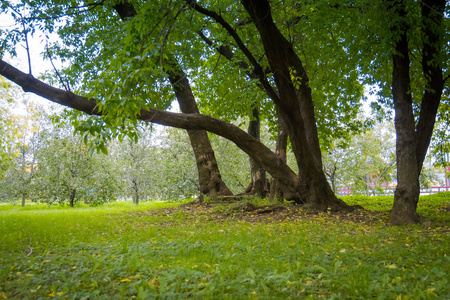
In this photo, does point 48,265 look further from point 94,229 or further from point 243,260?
point 94,229

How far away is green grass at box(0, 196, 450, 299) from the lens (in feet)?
10.7

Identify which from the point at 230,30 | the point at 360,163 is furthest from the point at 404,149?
the point at 360,163

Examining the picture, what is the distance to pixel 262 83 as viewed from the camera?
8516 mm

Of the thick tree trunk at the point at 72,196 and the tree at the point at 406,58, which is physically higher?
the tree at the point at 406,58

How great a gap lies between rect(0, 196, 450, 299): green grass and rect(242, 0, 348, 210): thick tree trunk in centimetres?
263

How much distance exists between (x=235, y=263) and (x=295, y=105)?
18.2 ft

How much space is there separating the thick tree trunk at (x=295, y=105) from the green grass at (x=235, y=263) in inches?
104

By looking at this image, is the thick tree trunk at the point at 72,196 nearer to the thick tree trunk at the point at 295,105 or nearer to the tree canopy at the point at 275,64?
the tree canopy at the point at 275,64

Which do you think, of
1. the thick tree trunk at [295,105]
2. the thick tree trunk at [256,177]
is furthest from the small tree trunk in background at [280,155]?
the thick tree trunk at [256,177]

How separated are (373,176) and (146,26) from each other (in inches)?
1068

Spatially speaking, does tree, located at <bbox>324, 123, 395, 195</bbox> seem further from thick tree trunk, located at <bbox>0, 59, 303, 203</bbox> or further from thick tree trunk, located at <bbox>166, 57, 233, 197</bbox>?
thick tree trunk, located at <bbox>0, 59, 303, 203</bbox>

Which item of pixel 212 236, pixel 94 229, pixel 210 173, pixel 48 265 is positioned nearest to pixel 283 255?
pixel 212 236

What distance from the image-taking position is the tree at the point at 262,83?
477cm

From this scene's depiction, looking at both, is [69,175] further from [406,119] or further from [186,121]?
[406,119]
